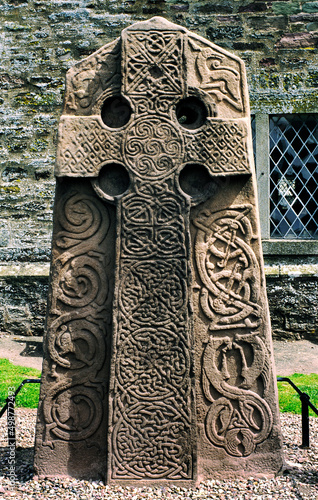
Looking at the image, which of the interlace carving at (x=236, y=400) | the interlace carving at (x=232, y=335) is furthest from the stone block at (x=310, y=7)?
the interlace carving at (x=236, y=400)

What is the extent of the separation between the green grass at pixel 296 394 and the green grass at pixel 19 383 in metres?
2.14

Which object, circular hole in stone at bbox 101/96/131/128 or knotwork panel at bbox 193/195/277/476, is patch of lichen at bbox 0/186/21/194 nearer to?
circular hole in stone at bbox 101/96/131/128

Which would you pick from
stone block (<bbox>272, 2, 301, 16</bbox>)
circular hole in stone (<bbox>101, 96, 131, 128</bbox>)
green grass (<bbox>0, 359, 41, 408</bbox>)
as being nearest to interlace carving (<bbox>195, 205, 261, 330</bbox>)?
circular hole in stone (<bbox>101, 96, 131, 128</bbox>)

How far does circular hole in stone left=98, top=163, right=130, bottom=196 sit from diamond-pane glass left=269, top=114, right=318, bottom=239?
14.5ft

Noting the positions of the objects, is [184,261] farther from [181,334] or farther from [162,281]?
[181,334]

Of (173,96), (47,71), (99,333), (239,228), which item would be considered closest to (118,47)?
(173,96)

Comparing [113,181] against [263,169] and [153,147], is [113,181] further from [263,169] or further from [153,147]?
[263,169]

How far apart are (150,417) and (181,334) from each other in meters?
0.44

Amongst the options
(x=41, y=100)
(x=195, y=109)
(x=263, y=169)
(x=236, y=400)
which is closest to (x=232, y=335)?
(x=236, y=400)

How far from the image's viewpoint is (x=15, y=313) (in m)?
6.52

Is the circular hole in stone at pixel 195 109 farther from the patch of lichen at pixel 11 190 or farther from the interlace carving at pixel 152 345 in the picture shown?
the patch of lichen at pixel 11 190

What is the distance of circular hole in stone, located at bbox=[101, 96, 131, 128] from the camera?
8.75ft

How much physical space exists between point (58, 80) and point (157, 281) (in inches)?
196

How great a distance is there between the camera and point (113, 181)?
2.65 meters
